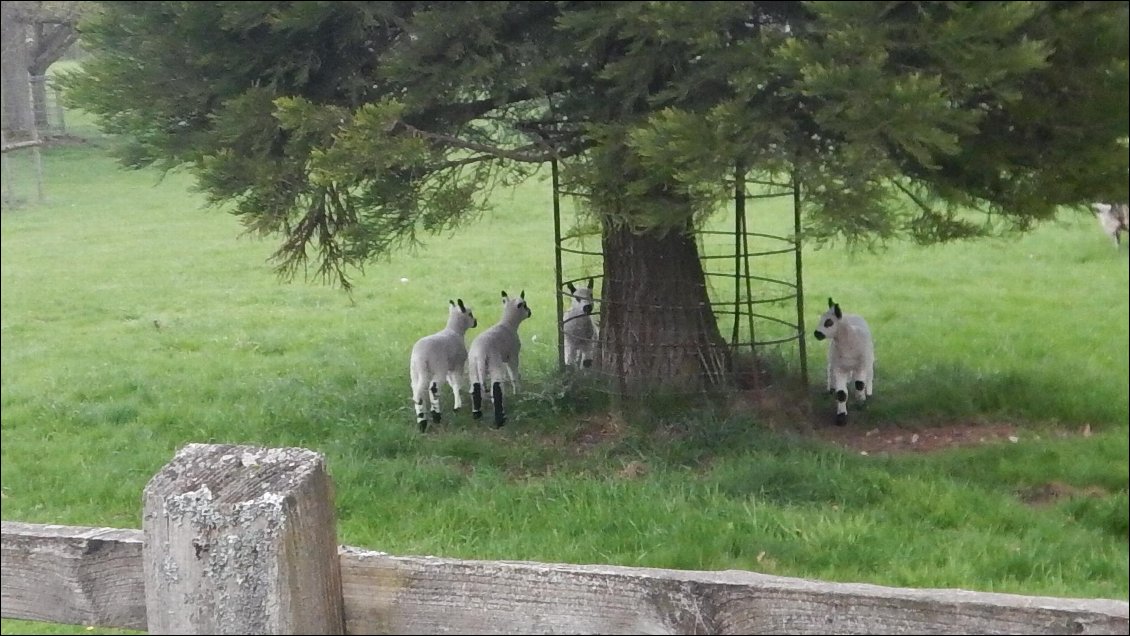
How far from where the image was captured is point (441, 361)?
132 inches

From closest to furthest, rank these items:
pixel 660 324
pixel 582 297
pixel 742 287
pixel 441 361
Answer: pixel 441 361, pixel 660 324, pixel 582 297, pixel 742 287

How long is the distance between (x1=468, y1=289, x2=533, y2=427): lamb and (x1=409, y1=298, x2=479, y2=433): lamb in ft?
0.15

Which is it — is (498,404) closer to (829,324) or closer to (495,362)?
(495,362)

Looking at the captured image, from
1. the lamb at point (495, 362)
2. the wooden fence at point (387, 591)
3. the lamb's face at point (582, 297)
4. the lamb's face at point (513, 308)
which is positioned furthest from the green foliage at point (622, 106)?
the wooden fence at point (387, 591)

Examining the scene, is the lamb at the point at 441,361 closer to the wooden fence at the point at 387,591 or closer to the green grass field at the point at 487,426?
the green grass field at the point at 487,426

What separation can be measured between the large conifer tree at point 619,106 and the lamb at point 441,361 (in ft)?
1.36

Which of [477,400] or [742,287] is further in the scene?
[742,287]

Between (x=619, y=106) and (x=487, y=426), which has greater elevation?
(x=619, y=106)

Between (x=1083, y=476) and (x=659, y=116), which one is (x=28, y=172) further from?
(x=1083, y=476)

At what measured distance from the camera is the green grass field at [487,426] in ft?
7.20

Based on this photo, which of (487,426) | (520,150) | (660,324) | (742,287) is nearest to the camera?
(520,150)

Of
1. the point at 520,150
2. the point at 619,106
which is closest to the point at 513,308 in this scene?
the point at 520,150

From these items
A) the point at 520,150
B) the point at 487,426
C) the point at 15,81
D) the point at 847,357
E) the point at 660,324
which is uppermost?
the point at 15,81

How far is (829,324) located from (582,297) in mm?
780
